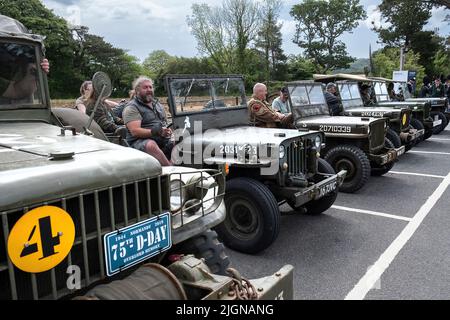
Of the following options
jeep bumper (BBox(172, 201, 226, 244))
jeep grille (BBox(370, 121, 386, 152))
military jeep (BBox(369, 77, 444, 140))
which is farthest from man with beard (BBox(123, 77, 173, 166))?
military jeep (BBox(369, 77, 444, 140))

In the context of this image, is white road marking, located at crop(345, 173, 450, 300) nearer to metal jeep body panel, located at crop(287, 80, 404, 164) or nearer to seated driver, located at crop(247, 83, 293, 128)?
metal jeep body panel, located at crop(287, 80, 404, 164)

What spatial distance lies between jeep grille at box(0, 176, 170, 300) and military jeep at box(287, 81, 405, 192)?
187 inches

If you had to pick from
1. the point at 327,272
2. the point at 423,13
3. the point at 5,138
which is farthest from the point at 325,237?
the point at 423,13

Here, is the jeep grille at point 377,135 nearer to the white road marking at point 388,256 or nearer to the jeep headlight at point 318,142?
the white road marking at point 388,256

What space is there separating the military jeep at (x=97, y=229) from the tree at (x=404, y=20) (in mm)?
42803

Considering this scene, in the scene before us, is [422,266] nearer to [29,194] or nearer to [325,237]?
[325,237]

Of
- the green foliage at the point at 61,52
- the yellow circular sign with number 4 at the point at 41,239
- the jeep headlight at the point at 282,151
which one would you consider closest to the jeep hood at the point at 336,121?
the jeep headlight at the point at 282,151

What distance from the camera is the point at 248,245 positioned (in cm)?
422

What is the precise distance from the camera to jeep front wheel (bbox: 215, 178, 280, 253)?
4074 millimetres

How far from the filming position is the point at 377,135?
22.8 ft

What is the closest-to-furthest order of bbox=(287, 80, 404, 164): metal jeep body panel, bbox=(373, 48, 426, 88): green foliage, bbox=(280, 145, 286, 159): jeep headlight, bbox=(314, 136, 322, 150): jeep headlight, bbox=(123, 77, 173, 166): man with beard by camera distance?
bbox=(280, 145, 286, 159): jeep headlight < bbox=(123, 77, 173, 166): man with beard < bbox=(314, 136, 322, 150): jeep headlight < bbox=(287, 80, 404, 164): metal jeep body panel < bbox=(373, 48, 426, 88): green foliage

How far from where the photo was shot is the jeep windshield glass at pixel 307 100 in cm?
682

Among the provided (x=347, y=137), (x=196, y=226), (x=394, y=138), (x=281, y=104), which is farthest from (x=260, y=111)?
(x=196, y=226)
